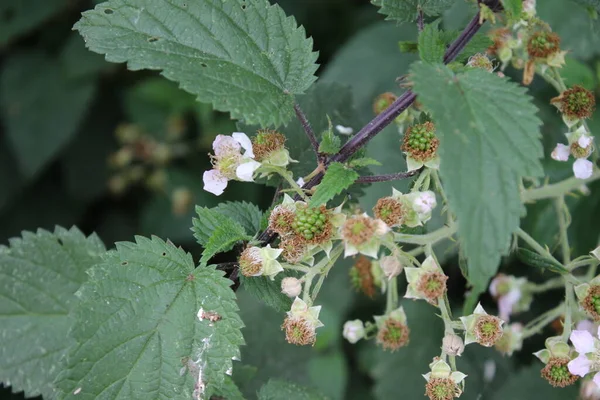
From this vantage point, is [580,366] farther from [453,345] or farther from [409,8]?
[409,8]

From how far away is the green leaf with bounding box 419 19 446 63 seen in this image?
5.03 feet

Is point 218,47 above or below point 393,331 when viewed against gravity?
above

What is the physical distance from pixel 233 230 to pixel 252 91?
1.09ft

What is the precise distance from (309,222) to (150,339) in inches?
18.3

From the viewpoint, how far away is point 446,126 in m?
1.35

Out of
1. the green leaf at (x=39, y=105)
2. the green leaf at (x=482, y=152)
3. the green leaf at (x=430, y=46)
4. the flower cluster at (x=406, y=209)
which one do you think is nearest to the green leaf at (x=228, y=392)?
the flower cluster at (x=406, y=209)

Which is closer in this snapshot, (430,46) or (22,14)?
(430,46)

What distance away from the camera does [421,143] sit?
5.13 ft

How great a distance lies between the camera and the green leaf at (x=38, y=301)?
200cm

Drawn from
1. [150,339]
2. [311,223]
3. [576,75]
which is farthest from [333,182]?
[576,75]

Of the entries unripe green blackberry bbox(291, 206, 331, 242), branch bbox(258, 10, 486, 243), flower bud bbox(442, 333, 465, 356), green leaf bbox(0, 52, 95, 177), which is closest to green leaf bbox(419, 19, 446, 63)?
branch bbox(258, 10, 486, 243)

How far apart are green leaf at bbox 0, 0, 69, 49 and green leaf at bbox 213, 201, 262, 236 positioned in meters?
2.66

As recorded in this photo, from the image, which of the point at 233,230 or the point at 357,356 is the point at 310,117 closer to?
the point at 233,230

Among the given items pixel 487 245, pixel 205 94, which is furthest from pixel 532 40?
pixel 205 94
